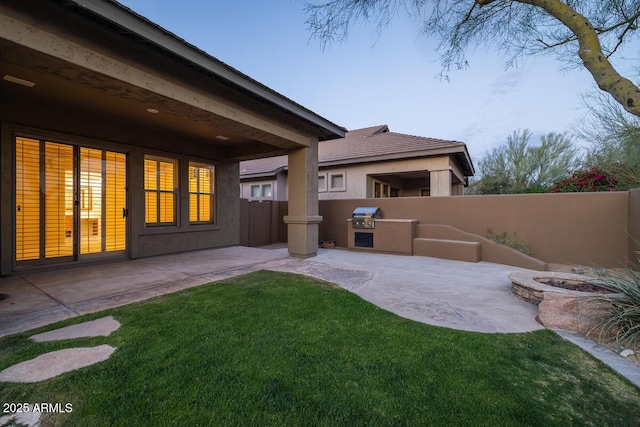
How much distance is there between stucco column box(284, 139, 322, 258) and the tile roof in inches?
191

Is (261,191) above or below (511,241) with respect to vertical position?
above

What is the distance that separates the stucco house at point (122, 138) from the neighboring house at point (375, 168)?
4231 millimetres

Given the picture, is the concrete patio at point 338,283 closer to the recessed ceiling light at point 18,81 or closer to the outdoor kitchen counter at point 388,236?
the outdoor kitchen counter at point 388,236

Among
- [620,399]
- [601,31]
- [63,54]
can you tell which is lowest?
[620,399]

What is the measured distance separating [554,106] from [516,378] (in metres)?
10.6

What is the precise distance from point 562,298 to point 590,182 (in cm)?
729

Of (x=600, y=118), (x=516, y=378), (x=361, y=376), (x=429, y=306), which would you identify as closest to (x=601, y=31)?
(x=600, y=118)

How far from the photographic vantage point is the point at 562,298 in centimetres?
329

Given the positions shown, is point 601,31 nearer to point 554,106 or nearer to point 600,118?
point 600,118

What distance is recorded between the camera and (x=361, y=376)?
2094 millimetres

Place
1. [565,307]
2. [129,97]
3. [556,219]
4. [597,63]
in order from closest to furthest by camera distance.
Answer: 1. [597,63]
2. [565,307]
3. [129,97]
4. [556,219]

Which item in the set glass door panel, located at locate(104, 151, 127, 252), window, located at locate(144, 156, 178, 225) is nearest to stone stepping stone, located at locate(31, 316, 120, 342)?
glass door panel, located at locate(104, 151, 127, 252)

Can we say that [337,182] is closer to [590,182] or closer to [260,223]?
[260,223]

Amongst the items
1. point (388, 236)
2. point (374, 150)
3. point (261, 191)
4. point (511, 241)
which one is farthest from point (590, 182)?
point (261, 191)
